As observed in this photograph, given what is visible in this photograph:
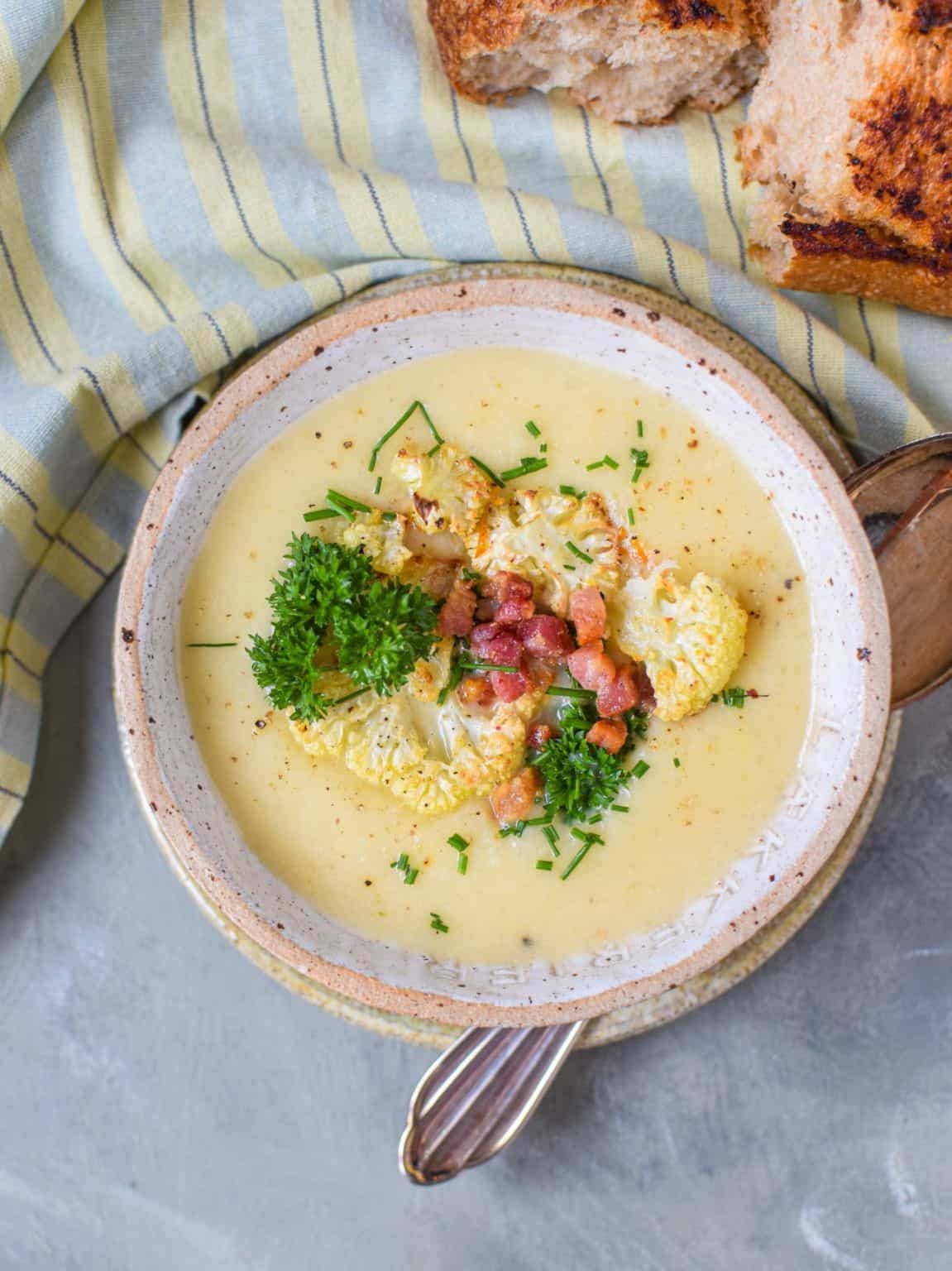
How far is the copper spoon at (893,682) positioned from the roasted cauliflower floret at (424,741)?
564 millimetres

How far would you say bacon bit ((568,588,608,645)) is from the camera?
185 cm

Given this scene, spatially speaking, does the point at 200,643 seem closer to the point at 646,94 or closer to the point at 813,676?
the point at 813,676

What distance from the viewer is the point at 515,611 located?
6.17 ft

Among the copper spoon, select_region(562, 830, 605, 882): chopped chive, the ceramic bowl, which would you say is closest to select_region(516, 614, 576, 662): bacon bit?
select_region(562, 830, 605, 882): chopped chive

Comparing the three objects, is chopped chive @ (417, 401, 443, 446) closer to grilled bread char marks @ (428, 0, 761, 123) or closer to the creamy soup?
the creamy soup

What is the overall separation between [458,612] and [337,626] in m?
0.22

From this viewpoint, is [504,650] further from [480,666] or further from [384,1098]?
[384,1098]

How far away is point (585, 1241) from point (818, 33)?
2.53m

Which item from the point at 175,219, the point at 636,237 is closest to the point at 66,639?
the point at 175,219

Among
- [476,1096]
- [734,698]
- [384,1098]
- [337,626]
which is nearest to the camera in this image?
[337,626]

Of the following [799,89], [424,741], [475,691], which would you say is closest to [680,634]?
[475,691]

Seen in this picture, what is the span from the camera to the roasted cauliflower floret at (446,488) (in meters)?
1.86

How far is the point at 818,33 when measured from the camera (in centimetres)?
192

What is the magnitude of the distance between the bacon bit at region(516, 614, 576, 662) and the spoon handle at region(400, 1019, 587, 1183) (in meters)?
0.77
